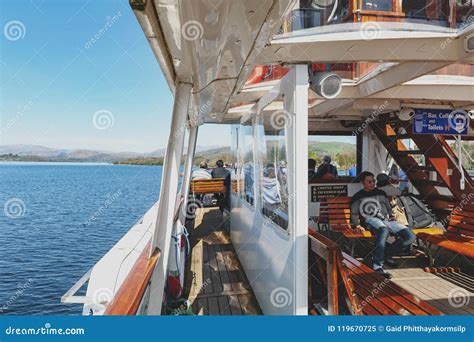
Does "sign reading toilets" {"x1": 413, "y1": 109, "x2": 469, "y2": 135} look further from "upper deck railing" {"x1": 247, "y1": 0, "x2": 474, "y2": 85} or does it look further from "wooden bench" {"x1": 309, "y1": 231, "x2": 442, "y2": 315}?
"wooden bench" {"x1": 309, "y1": 231, "x2": 442, "y2": 315}

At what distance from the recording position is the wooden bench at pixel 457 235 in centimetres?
Result: 360

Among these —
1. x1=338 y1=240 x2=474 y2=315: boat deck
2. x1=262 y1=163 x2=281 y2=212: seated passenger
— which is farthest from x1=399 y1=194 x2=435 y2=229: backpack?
x1=262 y1=163 x2=281 y2=212: seated passenger

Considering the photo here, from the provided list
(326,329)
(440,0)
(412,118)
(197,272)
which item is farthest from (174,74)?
(412,118)

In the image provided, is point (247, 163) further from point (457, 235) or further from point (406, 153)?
point (406, 153)

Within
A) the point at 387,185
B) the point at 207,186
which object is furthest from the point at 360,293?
the point at 207,186

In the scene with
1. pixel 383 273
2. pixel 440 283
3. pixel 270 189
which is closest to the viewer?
pixel 270 189

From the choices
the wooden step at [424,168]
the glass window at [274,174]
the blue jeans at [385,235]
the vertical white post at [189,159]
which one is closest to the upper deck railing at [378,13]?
the glass window at [274,174]

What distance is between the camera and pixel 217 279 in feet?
13.4

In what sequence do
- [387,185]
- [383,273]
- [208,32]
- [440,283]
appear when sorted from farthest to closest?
[387,185]
[383,273]
[440,283]
[208,32]

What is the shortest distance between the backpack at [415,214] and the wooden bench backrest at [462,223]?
555mm

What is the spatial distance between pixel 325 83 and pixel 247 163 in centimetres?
200

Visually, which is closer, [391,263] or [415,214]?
[391,263]

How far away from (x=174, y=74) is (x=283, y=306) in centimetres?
172

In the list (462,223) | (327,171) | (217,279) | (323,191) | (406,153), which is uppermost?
(406,153)
